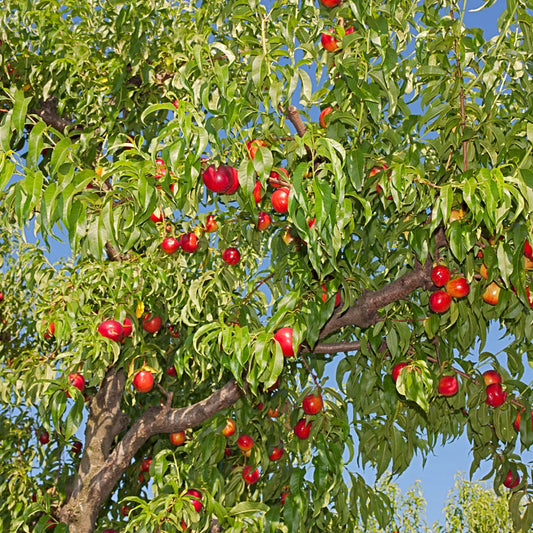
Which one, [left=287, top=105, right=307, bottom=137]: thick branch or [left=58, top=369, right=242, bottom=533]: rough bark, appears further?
[left=58, top=369, right=242, bottom=533]: rough bark

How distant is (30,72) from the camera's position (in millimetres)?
4434

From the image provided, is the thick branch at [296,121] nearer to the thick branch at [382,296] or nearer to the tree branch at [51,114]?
the thick branch at [382,296]

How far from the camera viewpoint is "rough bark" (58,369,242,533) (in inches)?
154

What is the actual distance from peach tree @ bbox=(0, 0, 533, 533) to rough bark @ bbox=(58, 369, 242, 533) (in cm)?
1

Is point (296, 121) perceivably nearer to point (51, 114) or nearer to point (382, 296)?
point (382, 296)

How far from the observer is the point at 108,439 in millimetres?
4375

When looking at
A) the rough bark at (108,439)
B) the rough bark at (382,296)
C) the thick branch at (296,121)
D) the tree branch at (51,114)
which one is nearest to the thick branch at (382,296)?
the rough bark at (382,296)

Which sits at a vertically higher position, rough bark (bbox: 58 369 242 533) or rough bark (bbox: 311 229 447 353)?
rough bark (bbox: 311 229 447 353)

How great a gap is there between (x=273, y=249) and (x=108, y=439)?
1.99m

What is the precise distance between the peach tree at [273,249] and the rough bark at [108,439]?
1 cm

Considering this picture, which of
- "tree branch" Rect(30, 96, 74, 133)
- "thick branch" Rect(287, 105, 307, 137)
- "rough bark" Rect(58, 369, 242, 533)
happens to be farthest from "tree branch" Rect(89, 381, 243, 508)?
"tree branch" Rect(30, 96, 74, 133)

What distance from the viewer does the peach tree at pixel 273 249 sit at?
2178 millimetres

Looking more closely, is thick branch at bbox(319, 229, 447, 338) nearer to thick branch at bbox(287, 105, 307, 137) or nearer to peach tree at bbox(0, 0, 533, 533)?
peach tree at bbox(0, 0, 533, 533)

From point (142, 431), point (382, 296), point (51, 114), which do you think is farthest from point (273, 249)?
point (51, 114)
